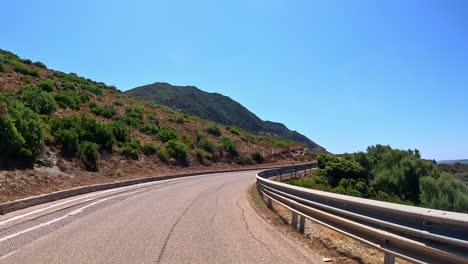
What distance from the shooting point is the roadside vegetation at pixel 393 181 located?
2188 centimetres

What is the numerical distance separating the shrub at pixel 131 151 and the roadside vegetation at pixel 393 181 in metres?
12.8

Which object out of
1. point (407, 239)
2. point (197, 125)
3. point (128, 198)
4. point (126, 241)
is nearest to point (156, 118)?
point (197, 125)

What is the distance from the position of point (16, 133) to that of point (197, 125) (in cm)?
4012

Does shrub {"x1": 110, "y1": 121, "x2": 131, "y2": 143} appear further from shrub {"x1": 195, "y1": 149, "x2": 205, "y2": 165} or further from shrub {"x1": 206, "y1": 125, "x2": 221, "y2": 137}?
shrub {"x1": 206, "y1": 125, "x2": 221, "y2": 137}

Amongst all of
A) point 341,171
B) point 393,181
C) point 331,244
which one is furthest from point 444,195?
point 331,244

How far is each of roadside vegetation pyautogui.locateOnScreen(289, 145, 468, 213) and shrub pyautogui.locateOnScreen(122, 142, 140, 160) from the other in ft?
41.9

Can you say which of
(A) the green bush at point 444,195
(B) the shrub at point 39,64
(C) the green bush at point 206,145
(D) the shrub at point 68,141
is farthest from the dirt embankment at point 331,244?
(B) the shrub at point 39,64

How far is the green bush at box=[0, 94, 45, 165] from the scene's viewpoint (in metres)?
21.0

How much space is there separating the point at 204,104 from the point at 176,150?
107m

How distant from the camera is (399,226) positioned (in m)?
6.32

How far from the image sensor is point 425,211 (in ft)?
19.2

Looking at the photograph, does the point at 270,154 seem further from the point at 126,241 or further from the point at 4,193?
the point at 126,241

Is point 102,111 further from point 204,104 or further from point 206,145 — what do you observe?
point 204,104

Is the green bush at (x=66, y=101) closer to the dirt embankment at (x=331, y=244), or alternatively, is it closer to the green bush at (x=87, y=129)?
the green bush at (x=87, y=129)
